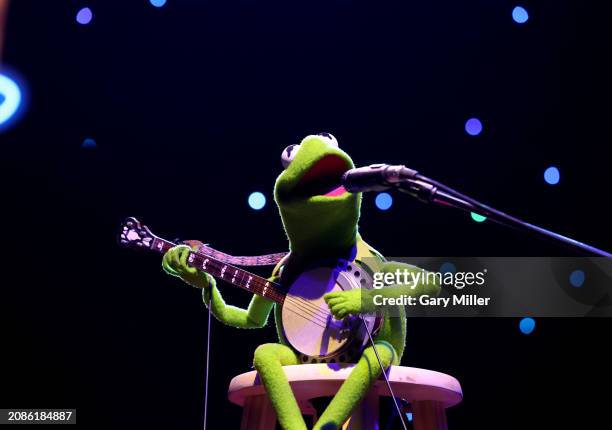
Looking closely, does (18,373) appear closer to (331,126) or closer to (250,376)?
(250,376)

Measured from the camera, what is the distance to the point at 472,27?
2.18 meters

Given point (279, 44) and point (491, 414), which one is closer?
point (491, 414)

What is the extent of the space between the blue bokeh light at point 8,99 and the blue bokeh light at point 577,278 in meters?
1.72

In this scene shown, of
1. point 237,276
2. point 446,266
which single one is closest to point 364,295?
point 237,276

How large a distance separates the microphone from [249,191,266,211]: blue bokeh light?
1100mm

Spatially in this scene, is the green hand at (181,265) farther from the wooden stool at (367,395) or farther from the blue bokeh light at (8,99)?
the blue bokeh light at (8,99)

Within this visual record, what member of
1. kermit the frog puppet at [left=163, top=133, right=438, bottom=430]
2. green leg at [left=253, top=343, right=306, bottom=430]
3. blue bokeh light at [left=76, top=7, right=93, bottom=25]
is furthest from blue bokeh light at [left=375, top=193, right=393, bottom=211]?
blue bokeh light at [left=76, top=7, right=93, bottom=25]

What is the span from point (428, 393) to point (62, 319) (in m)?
1.19

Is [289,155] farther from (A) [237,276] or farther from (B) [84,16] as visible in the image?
(B) [84,16]

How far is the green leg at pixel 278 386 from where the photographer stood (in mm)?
1262

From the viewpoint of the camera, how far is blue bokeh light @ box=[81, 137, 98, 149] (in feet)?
7.07

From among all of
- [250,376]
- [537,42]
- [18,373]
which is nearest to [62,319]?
[18,373]

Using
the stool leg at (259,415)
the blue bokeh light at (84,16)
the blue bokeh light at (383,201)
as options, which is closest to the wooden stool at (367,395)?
the stool leg at (259,415)

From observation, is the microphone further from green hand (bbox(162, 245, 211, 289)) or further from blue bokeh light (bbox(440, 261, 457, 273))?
blue bokeh light (bbox(440, 261, 457, 273))
